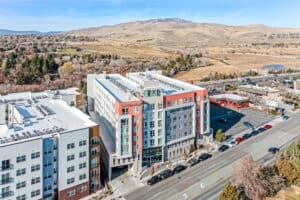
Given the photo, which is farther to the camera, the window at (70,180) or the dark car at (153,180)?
the dark car at (153,180)

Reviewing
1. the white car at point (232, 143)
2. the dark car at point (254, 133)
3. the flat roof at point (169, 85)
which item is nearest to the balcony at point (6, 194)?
the flat roof at point (169, 85)

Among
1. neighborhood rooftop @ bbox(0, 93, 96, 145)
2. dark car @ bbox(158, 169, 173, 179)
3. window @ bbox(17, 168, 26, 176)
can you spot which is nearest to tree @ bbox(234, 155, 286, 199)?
dark car @ bbox(158, 169, 173, 179)

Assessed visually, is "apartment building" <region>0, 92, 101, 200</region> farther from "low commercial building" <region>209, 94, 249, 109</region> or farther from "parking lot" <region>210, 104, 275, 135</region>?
"low commercial building" <region>209, 94, 249, 109</region>

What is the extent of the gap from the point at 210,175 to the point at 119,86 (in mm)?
24620

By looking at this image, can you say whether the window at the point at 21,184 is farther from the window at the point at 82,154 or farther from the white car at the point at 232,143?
the white car at the point at 232,143

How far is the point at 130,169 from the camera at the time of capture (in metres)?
48.3

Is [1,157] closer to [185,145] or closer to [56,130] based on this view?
[56,130]

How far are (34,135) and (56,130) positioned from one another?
2799mm

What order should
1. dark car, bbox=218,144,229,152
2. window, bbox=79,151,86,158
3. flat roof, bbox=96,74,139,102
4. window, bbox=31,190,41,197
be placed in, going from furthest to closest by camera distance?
1. dark car, bbox=218,144,229,152
2. flat roof, bbox=96,74,139,102
3. window, bbox=79,151,86,158
4. window, bbox=31,190,41,197

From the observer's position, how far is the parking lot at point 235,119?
6856 cm

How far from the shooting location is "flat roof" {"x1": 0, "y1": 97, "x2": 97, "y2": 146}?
37722 millimetres

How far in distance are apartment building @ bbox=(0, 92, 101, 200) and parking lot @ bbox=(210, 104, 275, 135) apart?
1339 inches

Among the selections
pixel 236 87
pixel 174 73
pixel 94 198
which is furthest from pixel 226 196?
pixel 174 73

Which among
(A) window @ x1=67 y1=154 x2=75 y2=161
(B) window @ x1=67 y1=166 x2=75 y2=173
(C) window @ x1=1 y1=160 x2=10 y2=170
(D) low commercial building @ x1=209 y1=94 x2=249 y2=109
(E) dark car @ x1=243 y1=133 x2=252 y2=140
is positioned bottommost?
(E) dark car @ x1=243 y1=133 x2=252 y2=140
